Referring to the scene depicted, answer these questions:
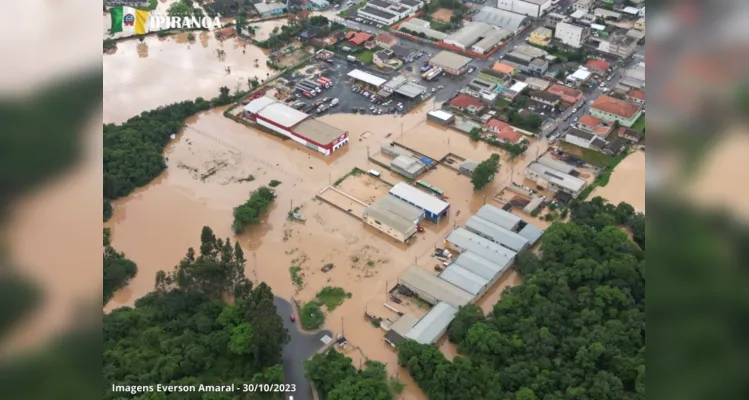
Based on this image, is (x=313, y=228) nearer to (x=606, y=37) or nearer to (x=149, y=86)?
(x=149, y=86)

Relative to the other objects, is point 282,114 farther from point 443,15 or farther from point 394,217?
point 443,15

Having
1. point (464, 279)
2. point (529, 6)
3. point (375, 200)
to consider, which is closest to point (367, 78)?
point (375, 200)

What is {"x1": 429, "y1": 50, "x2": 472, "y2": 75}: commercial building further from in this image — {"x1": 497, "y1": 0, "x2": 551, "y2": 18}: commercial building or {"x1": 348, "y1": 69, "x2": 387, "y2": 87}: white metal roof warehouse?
{"x1": 497, "y1": 0, "x2": 551, "y2": 18}: commercial building

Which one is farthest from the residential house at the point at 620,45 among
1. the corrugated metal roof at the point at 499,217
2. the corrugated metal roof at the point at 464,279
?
the corrugated metal roof at the point at 464,279

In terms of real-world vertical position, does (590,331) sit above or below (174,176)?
above

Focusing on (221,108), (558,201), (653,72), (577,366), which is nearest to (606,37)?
(558,201)

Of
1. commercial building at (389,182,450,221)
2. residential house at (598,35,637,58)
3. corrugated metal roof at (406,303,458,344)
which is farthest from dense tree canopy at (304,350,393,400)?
residential house at (598,35,637,58)
